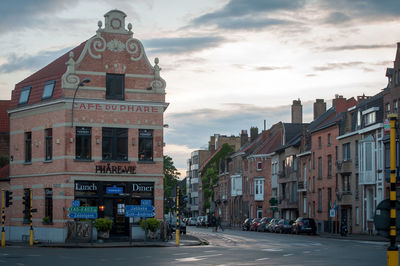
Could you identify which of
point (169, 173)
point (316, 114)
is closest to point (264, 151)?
point (316, 114)

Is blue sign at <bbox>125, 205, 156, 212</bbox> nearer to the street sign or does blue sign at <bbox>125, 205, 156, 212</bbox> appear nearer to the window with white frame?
the street sign

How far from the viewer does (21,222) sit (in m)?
49.1

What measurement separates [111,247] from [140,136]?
9.34m

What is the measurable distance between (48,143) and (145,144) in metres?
6.12

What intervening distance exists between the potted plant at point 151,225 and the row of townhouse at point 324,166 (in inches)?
827

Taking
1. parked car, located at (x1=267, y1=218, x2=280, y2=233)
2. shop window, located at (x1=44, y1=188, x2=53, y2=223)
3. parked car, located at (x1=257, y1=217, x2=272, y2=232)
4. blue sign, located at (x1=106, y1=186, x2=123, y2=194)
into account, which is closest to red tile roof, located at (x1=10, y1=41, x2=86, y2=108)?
shop window, located at (x1=44, y1=188, x2=53, y2=223)

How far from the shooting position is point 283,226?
72188 millimetres

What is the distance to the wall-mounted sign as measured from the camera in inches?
1804

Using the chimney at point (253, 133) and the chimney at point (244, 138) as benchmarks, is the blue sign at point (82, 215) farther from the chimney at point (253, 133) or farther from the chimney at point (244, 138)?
the chimney at point (244, 138)

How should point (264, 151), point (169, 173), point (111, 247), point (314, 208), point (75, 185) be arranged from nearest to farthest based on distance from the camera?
point (111, 247)
point (75, 185)
point (314, 208)
point (264, 151)
point (169, 173)

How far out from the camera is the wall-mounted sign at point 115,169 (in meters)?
45.8

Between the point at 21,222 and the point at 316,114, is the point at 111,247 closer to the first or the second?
the point at 21,222

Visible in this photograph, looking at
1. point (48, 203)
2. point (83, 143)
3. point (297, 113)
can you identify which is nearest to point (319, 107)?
point (297, 113)

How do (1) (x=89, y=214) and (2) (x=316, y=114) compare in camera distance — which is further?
(2) (x=316, y=114)
